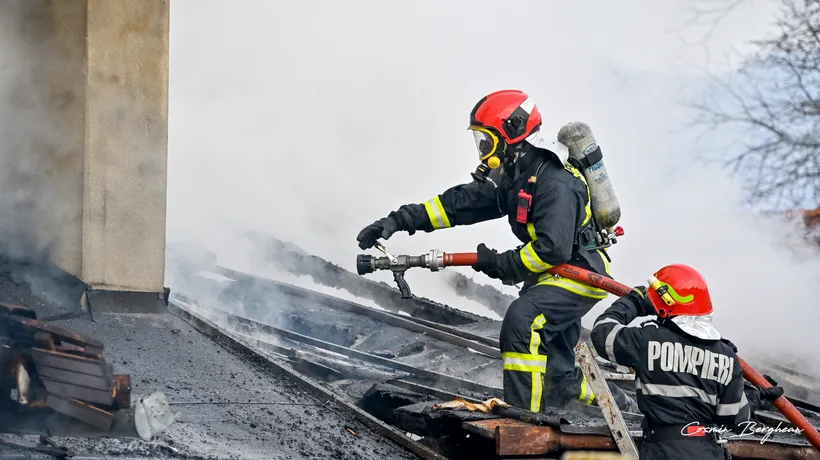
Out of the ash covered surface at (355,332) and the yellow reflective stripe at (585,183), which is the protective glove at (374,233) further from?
the ash covered surface at (355,332)

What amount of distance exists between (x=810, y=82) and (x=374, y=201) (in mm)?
6088

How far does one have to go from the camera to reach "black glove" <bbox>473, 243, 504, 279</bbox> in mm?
4875

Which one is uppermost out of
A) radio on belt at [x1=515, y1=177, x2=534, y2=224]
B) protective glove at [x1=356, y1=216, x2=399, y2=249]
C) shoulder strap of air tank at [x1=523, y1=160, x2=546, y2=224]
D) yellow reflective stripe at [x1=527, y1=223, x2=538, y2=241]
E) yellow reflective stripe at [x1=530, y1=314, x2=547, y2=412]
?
shoulder strap of air tank at [x1=523, y1=160, x2=546, y2=224]

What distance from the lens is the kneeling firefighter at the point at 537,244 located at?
470 cm

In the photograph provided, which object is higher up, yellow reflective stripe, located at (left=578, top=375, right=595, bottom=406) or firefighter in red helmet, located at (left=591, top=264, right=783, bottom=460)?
firefighter in red helmet, located at (left=591, top=264, right=783, bottom=460)

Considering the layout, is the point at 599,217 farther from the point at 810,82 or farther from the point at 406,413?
the point at 810,82

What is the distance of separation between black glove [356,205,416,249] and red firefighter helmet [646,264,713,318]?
5.54 feet

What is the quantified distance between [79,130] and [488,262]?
2.42 metres

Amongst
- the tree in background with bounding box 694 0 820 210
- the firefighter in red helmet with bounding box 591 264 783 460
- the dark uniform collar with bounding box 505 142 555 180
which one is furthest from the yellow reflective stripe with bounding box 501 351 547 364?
the tree in background with bounding box 694 0 820 210

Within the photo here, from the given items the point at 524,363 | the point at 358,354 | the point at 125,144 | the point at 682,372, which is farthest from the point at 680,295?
the point at 125,144

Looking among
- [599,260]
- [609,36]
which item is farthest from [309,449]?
[609,36]

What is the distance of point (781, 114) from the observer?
12.2 metres

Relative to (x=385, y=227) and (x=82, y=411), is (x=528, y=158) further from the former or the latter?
(x=82, y=411)

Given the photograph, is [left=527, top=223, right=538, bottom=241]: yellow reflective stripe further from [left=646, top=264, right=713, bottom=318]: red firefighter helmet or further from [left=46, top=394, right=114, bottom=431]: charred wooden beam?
[left=46, top=394, right=114, bottom=431]: charred wooden beam
